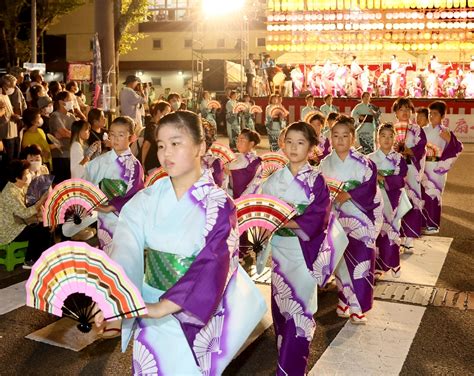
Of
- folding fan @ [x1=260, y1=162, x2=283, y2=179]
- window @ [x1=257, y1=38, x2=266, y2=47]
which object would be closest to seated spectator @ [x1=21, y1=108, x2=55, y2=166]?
folding fan @ [x1=260, y1=162, x2=283, y2=179]

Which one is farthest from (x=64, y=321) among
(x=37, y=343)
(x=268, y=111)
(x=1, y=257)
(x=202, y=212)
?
(x=268, y=111)

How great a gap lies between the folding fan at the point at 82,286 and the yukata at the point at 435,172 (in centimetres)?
750

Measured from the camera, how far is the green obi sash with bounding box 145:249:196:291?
2.89m

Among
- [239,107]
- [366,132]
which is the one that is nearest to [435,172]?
[366,132]

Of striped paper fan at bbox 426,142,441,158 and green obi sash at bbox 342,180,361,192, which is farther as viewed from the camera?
striped paper fan at bbox 426,142,441,158

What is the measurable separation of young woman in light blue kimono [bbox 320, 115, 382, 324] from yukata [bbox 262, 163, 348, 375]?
1076 millimetres

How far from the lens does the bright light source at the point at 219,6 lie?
71.5 ft

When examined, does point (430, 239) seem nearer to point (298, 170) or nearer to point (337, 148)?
point (337, 148)

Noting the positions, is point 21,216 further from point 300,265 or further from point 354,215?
point 300,265

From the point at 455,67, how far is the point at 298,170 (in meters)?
23.6

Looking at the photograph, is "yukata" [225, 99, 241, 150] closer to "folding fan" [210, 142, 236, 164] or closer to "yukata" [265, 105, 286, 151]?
"yukata" [265, 105, 286, 151]

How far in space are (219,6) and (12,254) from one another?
1620 cm

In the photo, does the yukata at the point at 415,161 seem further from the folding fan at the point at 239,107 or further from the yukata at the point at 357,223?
the folding fan at the point at 239,107

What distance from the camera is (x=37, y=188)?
7.23m
